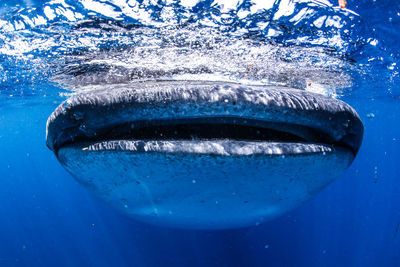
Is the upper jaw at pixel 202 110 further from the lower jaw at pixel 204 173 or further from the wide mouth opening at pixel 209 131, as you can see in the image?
the lower jaw at pixel 204 173

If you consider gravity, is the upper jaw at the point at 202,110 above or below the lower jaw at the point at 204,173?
above

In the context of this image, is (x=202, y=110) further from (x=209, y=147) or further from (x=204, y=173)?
(x=204, y=173)

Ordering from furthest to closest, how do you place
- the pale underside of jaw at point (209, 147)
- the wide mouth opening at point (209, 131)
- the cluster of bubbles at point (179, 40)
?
the cluster of bubbles at point (179, 40)
the wide mouth opening at point (209, 131)
the pale underside of jaw at point (209, 147)

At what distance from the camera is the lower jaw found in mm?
1722

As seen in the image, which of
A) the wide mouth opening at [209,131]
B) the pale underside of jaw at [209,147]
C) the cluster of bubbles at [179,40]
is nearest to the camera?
the pale underside of jaw at [209,147]

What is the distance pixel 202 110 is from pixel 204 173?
41 centimetres

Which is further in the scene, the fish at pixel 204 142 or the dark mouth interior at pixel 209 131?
the dark mouth interior at pixel 209 131

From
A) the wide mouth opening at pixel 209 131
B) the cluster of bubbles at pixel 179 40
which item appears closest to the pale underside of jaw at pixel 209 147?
the wide mouth opening at pixel 209 131

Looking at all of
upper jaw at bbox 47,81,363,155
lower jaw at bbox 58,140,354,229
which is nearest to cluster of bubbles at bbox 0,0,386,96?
upper jaw at bbox 47,81,363,155

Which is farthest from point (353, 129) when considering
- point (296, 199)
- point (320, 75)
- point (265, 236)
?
point (265, 236)

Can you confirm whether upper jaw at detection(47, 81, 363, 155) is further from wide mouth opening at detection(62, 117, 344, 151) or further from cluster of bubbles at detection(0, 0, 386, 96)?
cluster of bubbles at detection(0, 0, 386, 96)

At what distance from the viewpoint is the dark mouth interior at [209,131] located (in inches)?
75.7

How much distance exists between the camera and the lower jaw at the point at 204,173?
5.65 ft

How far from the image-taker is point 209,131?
2061mm
